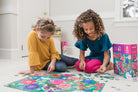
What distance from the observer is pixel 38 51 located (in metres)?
1.17

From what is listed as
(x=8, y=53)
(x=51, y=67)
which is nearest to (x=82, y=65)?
(x=51, y=67)

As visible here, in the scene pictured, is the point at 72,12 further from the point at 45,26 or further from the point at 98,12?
the point at 45,26

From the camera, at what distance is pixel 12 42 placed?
6.21ft

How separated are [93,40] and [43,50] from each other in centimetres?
43

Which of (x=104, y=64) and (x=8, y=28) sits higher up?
(x=8, y=28)

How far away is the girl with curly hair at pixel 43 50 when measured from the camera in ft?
3.43

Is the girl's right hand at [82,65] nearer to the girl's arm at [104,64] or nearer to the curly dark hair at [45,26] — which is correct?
the girl's arm at [104,64]

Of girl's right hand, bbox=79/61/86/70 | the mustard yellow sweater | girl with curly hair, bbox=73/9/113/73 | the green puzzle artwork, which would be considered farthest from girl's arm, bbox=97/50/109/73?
the mustard yellow sweater

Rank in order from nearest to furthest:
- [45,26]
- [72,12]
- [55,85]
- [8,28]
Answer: [55,85] → [45,26] → [8,28] → [72,12]

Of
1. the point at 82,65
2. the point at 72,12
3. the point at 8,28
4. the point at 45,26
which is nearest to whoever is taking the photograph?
the point at 45,26

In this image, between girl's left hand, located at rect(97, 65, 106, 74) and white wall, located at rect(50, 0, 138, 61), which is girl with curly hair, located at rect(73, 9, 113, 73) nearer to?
girl's left hand, located at rect(97, 65, 106, 74)

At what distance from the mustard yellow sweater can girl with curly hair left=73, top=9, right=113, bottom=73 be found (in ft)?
0.85

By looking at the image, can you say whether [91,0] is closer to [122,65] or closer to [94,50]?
[94,50]

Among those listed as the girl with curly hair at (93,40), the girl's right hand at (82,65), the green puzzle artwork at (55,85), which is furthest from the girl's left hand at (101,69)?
the green puzzle artwork at (55,85)
